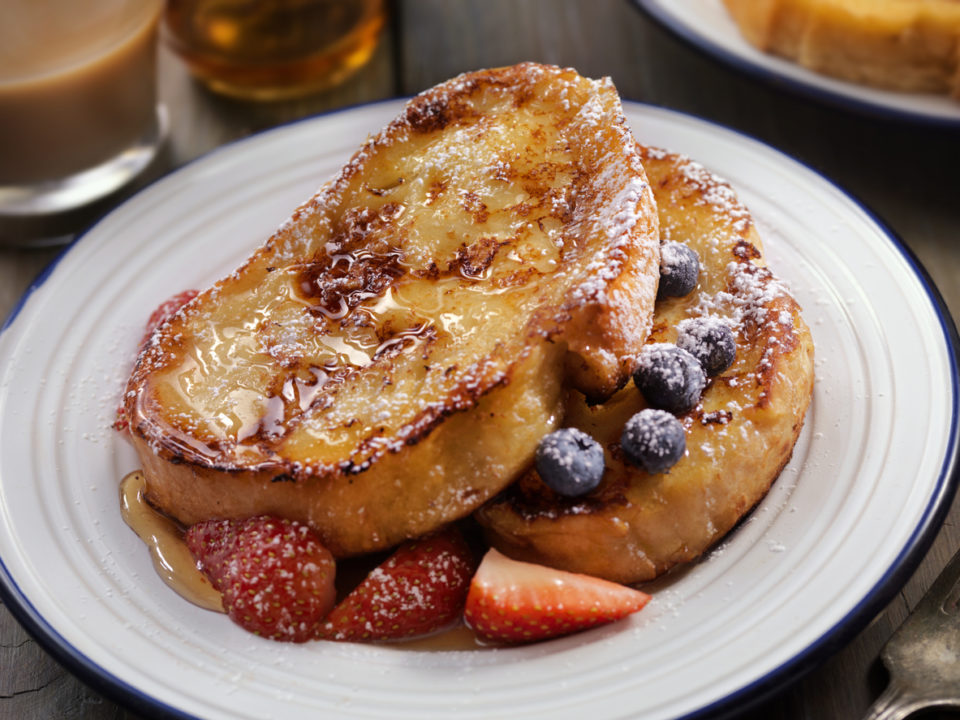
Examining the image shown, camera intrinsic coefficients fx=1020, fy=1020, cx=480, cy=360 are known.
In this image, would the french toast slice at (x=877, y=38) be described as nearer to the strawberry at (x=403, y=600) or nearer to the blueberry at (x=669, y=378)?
the blueberry at (x=669, y=378)

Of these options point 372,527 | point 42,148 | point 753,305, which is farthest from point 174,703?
point 42,148

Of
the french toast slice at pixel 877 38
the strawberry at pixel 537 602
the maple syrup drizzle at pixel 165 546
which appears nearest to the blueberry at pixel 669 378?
the strawberry at pixel 537 602

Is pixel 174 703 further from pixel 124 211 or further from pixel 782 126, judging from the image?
pixel 782 126

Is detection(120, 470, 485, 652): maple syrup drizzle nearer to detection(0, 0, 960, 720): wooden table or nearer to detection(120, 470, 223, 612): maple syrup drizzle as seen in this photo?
detection(120, 470, 223, 612): maple syrup drizzle

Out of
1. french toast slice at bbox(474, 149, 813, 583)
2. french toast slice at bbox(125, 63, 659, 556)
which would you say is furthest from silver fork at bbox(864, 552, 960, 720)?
french toast slice at bbox(125, 63, 659, 556)

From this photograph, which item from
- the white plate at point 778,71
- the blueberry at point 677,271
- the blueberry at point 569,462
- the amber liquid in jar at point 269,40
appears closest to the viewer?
the blueberry at point 569,462

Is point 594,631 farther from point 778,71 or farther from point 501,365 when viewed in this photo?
point 778,71
